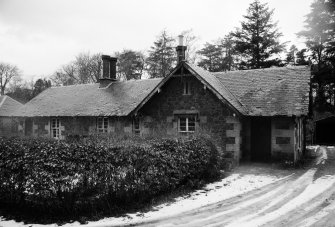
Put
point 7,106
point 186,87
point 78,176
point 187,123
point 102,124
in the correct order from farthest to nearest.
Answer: point 7,106 → point 102,124 → point 186,87 → point 187,123 → point 78,176

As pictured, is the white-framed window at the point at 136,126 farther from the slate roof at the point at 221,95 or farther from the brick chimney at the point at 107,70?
the brick chimney at the point at 107,70

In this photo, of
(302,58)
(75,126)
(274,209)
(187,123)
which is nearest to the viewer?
(274,209)

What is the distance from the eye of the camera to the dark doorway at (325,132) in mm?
32031

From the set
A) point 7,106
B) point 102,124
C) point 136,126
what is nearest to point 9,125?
point 7,106

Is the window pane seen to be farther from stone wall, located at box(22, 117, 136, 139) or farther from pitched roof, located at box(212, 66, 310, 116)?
pitched roof, located at box(212, 66, 310, 116)

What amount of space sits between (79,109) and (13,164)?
16235mm

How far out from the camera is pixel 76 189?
914cm

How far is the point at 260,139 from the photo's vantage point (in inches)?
745

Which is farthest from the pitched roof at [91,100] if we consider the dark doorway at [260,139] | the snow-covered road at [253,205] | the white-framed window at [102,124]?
the snow-covered road at [253,205]

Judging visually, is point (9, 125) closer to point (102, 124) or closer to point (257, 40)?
point (102, 124)

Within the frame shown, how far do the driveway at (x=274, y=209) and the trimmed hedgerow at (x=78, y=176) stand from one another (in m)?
1.55

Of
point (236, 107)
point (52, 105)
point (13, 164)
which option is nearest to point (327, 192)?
point (236, 107)

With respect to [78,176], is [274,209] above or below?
below

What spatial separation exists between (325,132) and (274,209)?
2597 centimetres
